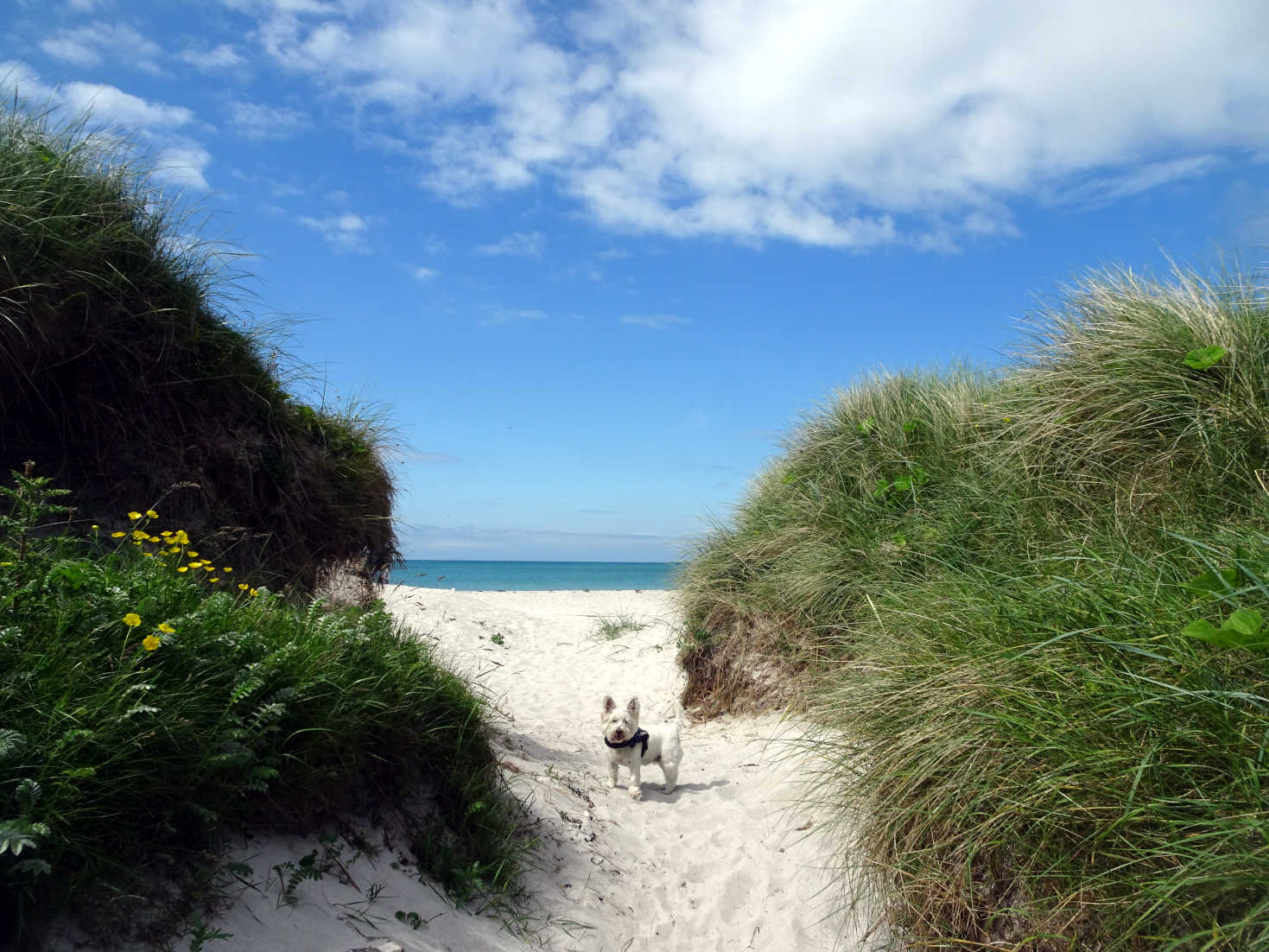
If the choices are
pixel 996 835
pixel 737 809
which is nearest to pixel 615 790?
pixel 737 809

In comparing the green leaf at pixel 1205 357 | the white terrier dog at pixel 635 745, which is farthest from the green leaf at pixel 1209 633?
the white terrier dog at pixel 635 745

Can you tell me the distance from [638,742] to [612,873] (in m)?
1.53

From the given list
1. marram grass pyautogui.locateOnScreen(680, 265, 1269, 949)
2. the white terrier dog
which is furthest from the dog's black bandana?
marram grass pyautogui.locateOnScreen(680, 265, 1269, 949)

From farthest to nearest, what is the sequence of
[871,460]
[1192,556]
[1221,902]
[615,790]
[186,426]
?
[871,460], [615,790], [186,426], [1192,556], [1221,902]

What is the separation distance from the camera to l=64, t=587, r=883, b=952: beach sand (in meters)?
3.17

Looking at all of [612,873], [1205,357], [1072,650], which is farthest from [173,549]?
[1205,357]

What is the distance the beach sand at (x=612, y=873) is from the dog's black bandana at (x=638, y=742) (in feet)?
1.07

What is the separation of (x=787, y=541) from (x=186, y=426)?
581cm

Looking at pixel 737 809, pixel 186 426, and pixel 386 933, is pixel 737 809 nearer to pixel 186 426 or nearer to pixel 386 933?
pixel 386 933

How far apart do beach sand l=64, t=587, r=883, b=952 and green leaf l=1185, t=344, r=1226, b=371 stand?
386 centimetres

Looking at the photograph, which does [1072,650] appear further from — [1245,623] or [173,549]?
[173,549]

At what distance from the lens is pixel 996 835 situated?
10.2 ft

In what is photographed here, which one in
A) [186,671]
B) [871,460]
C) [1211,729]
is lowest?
[186,671]

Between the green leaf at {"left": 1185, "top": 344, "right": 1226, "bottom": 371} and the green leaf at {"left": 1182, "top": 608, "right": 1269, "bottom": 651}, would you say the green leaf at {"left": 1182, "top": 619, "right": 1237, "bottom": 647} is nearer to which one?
the green leaf at {"left": 1182, "top": 608, "right": 1269, "bottom": 651}
